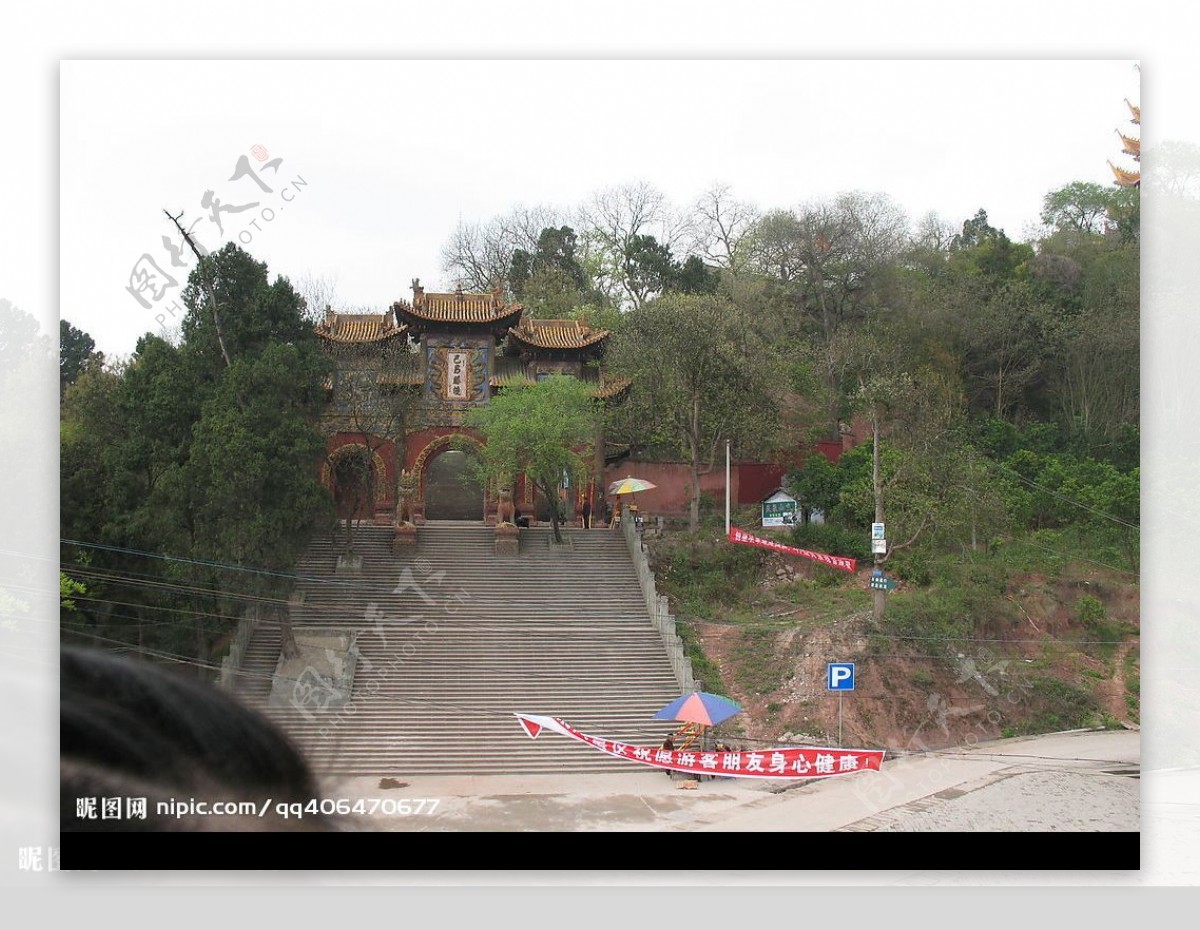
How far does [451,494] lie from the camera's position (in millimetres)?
26344

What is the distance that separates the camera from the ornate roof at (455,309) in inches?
897

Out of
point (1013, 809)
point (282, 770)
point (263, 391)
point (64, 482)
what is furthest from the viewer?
point (263, 391)

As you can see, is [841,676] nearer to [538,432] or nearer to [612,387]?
[538,432]

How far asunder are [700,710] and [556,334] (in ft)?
40.2

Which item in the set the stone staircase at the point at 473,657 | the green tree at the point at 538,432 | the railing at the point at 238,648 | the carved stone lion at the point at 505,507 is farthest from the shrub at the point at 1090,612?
the railing at the point at 238,648

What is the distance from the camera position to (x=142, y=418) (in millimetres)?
16953

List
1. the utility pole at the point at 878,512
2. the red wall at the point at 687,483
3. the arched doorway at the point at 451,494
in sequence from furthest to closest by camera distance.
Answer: the arched doorway at the point at 451,494 < the red wall at the point at 687,483 < the utility pole at the point at 878,512

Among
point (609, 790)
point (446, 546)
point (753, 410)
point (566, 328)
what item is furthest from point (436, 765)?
point (566, 328)

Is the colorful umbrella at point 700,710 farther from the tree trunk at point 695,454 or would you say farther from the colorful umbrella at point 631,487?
the colorful umbrella at point 631,487

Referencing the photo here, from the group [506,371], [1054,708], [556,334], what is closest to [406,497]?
[506,371]

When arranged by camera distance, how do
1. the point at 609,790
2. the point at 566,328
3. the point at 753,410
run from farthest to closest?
1. the point at 566,328
2. the point at 753,410
3. the point at 609,790

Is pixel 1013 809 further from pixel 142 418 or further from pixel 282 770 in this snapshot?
pixel 142 418

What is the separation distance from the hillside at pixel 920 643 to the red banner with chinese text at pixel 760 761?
2.38 meters

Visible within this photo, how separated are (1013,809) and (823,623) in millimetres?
5092
